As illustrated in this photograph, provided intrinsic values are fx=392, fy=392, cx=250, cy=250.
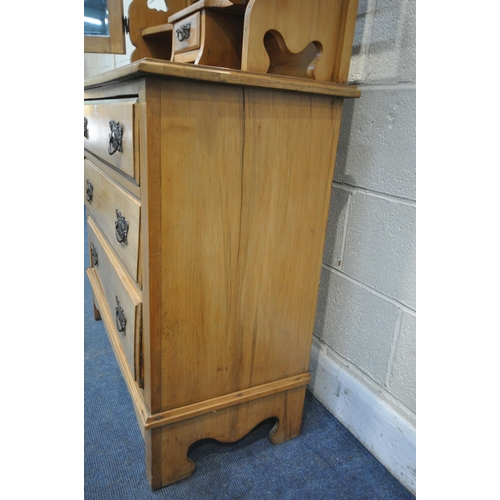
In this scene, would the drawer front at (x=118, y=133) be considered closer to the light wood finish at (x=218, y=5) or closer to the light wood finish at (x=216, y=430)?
the light wood finish at (x=218, y=5)

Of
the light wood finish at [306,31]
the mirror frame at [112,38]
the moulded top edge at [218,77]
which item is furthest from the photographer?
the mirror frame at [112,38]

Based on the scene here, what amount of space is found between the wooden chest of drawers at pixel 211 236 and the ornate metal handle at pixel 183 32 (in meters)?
0.28

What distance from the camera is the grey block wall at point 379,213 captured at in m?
0.90

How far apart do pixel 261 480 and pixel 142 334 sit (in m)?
0.50

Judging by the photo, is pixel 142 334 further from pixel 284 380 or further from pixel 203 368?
pixel 284 380

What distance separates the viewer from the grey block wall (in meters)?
0.90

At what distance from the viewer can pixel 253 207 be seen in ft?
2.85

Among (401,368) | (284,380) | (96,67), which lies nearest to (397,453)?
(401,368)

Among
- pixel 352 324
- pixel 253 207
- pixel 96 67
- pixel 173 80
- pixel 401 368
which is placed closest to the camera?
pixel 173 80

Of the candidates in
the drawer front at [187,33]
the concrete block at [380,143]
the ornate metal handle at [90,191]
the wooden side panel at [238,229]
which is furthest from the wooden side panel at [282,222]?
the ornate metal handle at [90,191]

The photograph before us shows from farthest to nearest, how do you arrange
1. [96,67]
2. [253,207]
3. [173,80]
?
[96,67], [253,207], [173,80]

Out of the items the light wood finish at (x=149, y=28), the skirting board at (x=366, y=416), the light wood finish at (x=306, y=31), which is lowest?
the skirting board at (x=366, y=416)

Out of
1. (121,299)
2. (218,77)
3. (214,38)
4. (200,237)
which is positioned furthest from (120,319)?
(214,38)

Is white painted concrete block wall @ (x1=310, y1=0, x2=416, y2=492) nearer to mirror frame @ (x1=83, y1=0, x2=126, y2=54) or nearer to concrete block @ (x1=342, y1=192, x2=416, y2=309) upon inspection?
concrete block @ (x1=342, y1=192, x2=416, y2=309)
